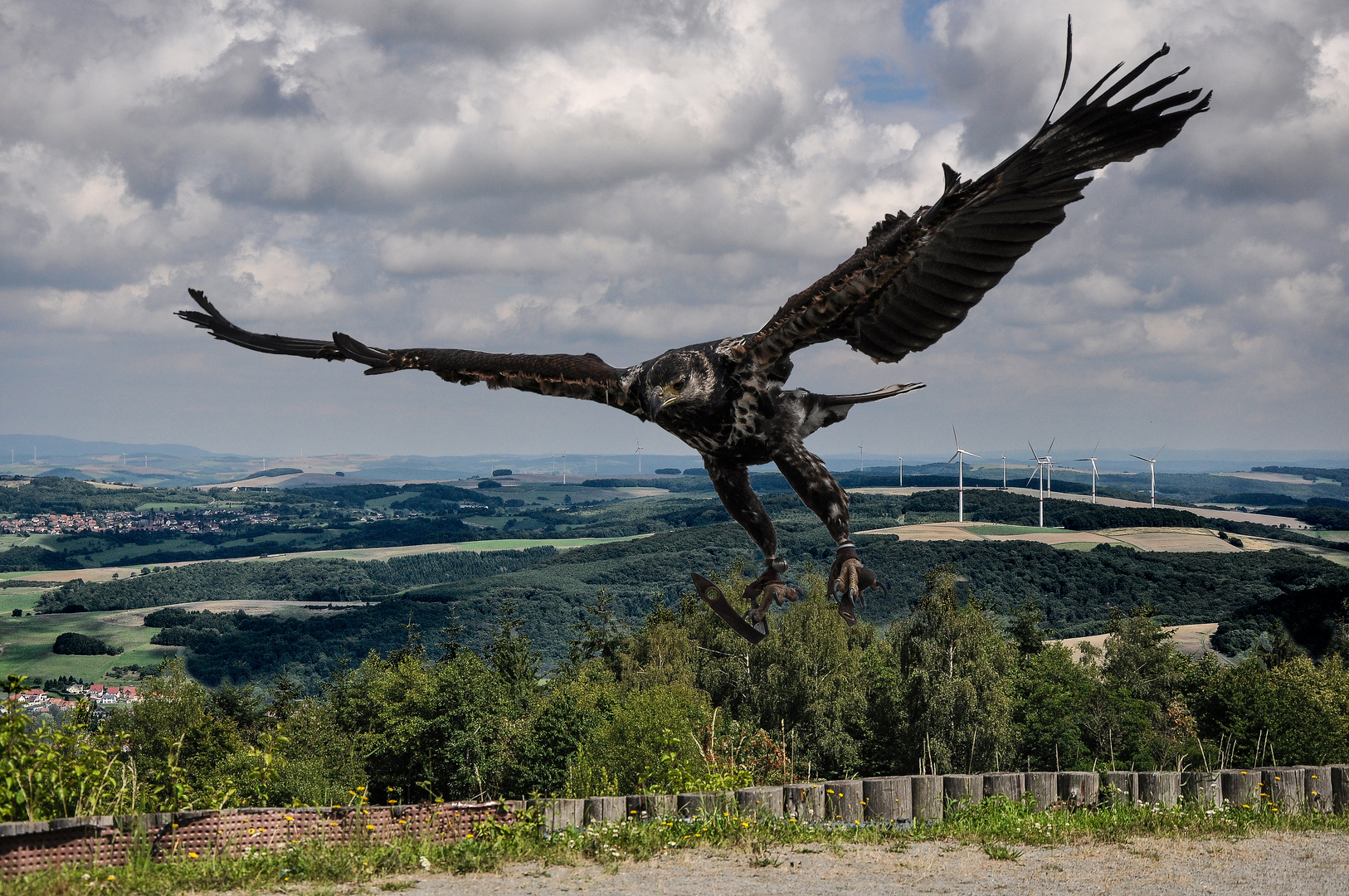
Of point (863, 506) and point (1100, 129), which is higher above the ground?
point (1100, 129)

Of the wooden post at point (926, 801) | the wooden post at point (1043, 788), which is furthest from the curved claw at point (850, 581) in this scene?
the wooden post at point (1043, 788)

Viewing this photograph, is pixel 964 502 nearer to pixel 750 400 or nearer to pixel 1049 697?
Answer: pixel 1049 697

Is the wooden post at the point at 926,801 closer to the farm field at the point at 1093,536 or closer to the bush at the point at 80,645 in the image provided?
the farm field at the point at 1093,536

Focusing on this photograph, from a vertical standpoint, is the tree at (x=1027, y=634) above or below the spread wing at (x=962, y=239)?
below

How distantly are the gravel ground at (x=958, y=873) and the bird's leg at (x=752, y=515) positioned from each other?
13.1ft

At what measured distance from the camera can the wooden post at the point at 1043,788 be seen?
1245 cm

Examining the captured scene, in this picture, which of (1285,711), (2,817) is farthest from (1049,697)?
(2,817)

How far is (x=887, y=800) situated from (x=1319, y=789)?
19.0 feet

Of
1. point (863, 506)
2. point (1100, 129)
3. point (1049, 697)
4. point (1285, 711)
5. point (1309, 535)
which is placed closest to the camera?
point (1100, 129)

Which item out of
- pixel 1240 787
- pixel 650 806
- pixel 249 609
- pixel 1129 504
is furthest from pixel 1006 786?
pixel 249 609

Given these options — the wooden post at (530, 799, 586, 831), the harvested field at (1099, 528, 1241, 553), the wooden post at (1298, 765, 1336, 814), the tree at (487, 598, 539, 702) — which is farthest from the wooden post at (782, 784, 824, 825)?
the harvested field at (1099, 528, 1241, 553)

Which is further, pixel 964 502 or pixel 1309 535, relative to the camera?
pixel 1309 535

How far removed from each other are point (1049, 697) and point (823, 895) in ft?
142

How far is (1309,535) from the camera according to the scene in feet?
464
